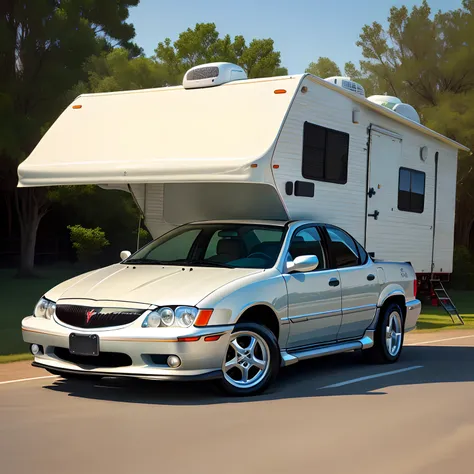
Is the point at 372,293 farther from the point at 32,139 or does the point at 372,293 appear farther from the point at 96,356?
the point at 32,139

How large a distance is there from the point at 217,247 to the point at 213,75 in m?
2.96

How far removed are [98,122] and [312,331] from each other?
4.46m

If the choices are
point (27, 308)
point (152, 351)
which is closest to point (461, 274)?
point (27, 308)

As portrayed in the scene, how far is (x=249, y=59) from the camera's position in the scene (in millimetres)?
33125

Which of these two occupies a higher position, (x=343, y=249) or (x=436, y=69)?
(x=436, y=69)

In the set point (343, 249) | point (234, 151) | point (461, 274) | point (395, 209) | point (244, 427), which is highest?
point (234, 151)

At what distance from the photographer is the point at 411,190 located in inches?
591

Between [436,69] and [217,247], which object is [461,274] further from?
[217,247]

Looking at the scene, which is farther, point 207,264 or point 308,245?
point 308,245

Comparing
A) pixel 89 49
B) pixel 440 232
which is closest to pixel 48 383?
pixel 440 232

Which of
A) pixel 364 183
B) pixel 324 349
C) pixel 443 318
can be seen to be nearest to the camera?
pixel 324 349

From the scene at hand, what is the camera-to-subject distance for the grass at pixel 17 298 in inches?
474

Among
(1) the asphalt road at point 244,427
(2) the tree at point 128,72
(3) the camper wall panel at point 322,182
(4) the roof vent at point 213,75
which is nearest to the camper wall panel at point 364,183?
(3) the camper wall panel at point 322,182

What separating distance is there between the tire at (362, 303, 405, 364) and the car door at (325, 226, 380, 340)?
0.31 metres
